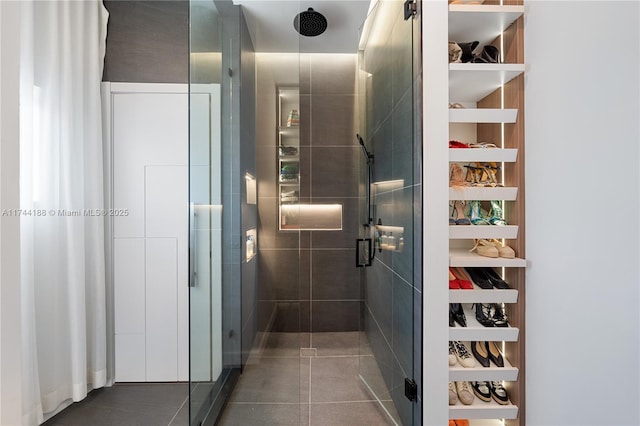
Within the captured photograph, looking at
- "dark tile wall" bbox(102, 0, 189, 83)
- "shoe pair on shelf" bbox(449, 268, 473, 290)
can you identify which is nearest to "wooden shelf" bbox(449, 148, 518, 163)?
"shoe pair on shelf" bbox(449, 268, 473, 290)

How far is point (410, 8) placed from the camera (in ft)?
4.24

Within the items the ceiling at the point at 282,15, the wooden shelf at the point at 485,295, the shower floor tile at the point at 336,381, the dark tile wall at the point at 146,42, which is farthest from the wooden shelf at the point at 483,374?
the dark tile wall at the point at 146,42

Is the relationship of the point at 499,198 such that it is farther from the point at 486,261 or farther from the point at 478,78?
the point at 478,78

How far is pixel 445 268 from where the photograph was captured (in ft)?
4.04

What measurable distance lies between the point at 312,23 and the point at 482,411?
99.5 inches

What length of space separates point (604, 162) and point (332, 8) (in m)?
1.92

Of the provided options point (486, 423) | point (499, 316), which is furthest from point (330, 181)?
point (486, 423)

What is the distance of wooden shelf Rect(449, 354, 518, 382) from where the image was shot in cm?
123

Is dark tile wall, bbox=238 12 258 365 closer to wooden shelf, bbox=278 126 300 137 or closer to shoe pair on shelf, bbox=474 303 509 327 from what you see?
wooden shelf, bbox=278 126 300 137

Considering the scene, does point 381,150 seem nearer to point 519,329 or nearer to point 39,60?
point 519,329

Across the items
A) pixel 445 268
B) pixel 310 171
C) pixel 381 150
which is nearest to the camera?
pixel 445 268

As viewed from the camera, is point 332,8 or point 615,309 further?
point 332,8

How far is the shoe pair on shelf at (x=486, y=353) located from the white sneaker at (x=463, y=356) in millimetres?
41

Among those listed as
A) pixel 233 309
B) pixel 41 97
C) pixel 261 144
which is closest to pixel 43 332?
pixel 233 309
